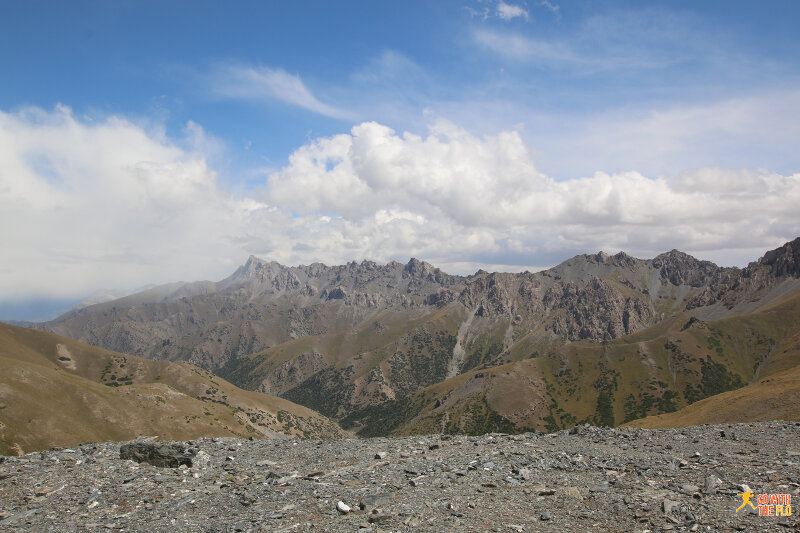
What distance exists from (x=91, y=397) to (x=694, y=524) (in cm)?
14061

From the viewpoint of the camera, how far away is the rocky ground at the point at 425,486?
18.8 m

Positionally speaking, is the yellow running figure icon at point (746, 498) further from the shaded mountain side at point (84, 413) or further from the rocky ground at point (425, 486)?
the shaded mountain side at point (84, 413)

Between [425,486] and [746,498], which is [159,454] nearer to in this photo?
[425,486]

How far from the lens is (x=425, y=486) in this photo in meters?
23.9

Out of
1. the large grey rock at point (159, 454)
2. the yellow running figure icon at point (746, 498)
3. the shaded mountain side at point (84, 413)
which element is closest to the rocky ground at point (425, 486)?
the large grey rock at point (159, 454)

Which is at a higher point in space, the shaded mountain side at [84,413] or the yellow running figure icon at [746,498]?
the yellow running figure icon at [746,498]

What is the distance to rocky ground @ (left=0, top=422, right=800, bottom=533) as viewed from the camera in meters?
18.8

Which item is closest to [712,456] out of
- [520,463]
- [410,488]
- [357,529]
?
[520,463]

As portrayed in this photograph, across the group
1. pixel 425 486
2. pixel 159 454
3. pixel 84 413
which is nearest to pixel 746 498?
pixel 425 486

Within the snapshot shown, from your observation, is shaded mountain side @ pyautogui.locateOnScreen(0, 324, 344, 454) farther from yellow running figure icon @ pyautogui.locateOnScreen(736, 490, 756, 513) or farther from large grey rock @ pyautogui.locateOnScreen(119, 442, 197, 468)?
yellow running figure icon @ pyautogui.locateOnScreen(736, 490, 756, 513)

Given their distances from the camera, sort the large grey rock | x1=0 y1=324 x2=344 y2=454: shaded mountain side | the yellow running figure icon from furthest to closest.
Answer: x1=0 y1=324 x2=344 y2=454: shaded mountain side < the large grey rock < the yellow running figure icon

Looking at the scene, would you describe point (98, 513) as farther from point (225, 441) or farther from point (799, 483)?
point (799, 483)

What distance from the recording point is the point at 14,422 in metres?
91.6

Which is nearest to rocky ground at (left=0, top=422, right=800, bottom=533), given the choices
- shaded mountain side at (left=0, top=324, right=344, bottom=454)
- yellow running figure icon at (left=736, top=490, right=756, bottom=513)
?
yellow running figure icon at (left=736, top=490, right=756, bottom=513)
